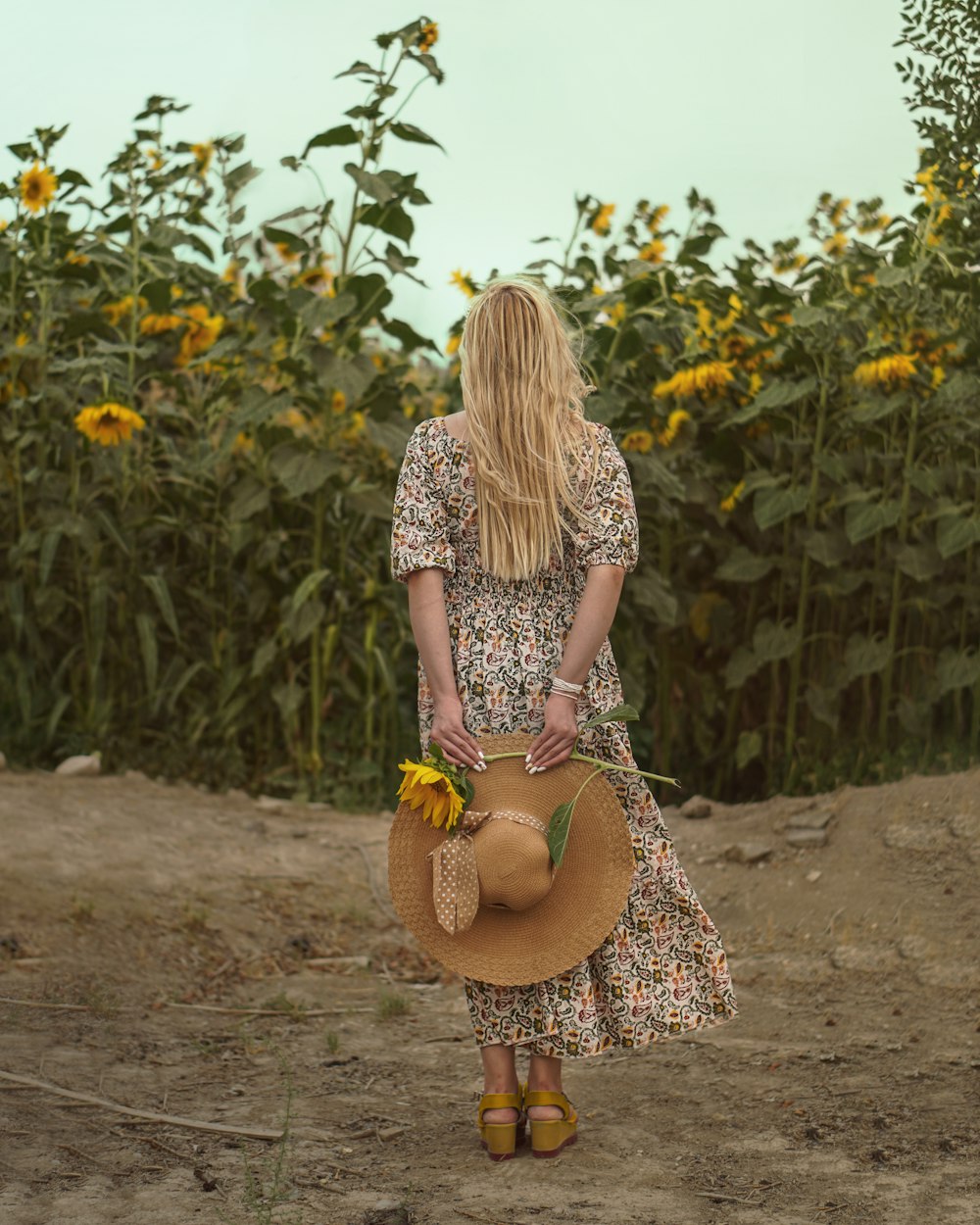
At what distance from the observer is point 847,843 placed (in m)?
4.81

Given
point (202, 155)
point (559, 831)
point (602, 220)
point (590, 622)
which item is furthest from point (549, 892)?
point (202, 155)

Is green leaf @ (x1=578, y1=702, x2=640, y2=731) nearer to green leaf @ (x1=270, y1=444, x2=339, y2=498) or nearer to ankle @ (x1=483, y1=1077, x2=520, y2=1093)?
ankle @ (x1=483, y1=1077, x2=520, y2=1093)

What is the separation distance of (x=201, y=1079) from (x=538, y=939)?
0.98 meters

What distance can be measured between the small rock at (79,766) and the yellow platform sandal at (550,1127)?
2984 mm

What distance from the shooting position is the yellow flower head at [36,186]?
18.1 feet

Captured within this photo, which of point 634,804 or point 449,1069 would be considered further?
point 449,1069

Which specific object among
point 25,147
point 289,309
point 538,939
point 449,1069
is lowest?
point 449,1069

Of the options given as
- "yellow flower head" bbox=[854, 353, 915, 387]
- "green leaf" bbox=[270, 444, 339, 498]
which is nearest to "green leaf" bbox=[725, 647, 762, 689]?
"yellow flower head" bbox=[854, 353, 915, 387]

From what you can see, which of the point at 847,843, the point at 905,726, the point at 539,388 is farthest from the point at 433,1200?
the point at 905,726

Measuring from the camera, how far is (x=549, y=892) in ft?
9.56

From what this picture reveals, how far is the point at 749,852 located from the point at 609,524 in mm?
2280

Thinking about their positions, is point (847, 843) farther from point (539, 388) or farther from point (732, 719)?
point (539, 388)

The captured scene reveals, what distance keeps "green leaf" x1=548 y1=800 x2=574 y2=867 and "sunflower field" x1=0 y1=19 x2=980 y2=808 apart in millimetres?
2502

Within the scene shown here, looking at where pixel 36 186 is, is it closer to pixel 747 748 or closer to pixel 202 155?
pixel 202 155
